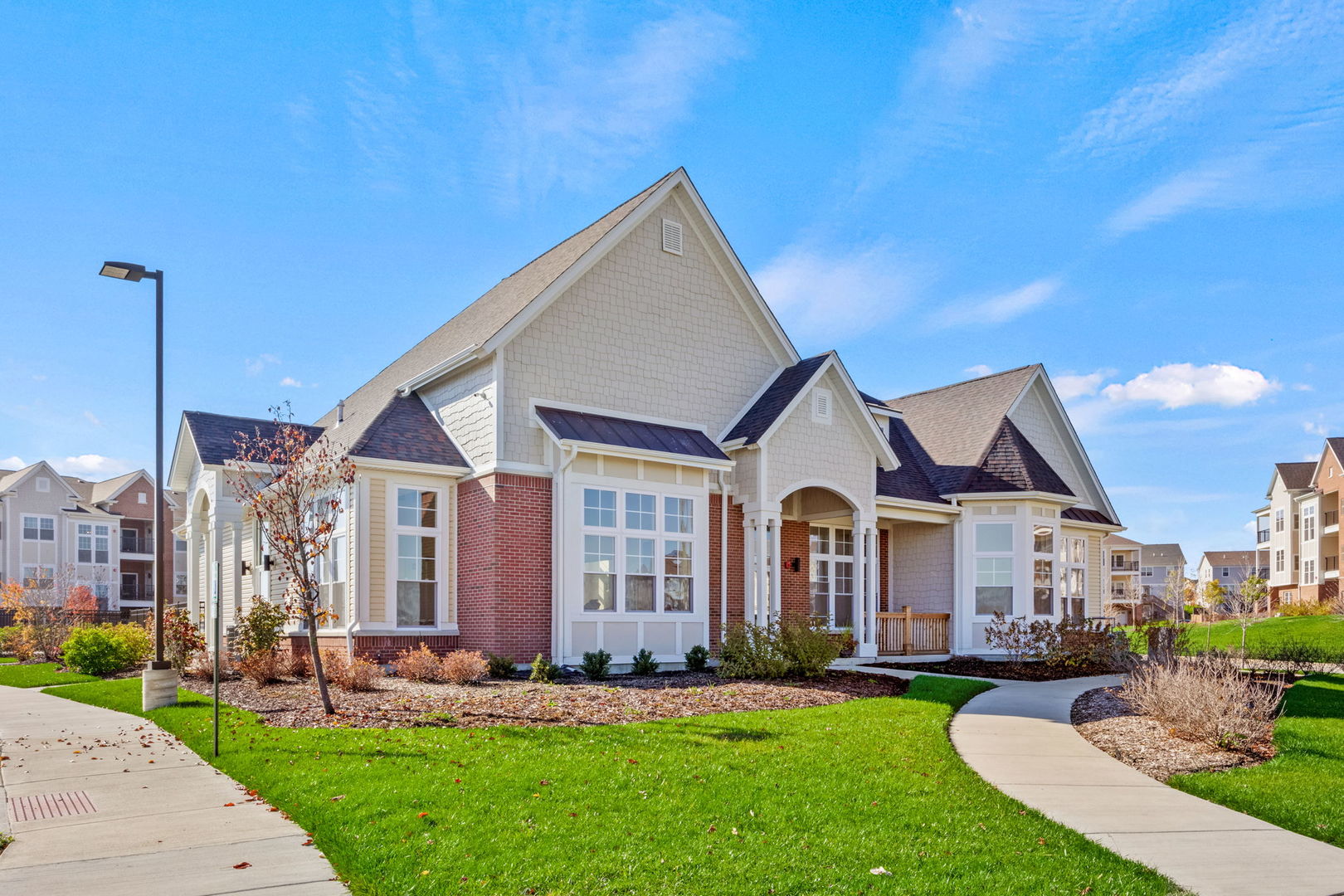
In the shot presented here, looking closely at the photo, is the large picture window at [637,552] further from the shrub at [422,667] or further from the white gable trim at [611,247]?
the white gable trim at [611,247]

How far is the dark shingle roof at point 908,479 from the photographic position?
23.7 metres

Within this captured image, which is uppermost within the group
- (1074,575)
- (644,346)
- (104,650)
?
(644,346)

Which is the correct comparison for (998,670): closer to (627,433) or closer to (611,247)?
(627,433)

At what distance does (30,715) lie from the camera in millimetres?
14570

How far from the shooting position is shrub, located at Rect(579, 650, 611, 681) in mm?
17344

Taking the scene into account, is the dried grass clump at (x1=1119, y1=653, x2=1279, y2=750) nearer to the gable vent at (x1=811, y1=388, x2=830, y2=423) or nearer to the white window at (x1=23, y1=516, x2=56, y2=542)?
the gable vent at (x1=811, y1=388, x2=830, y2=423)

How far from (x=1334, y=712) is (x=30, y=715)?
1801 cm

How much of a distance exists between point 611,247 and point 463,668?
Answer: 28.6 feet

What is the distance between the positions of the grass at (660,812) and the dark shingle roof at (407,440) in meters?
7.43

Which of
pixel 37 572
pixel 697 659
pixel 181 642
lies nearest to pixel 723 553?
pixel 697 659

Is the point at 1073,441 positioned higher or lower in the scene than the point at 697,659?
higher

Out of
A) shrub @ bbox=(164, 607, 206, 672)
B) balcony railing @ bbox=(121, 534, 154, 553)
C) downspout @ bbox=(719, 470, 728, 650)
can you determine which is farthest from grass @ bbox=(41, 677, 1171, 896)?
balcony railing @ bbox=(121, 534, 154, 553)

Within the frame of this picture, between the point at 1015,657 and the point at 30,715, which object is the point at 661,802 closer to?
the point at 30,715

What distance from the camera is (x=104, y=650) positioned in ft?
69.6
